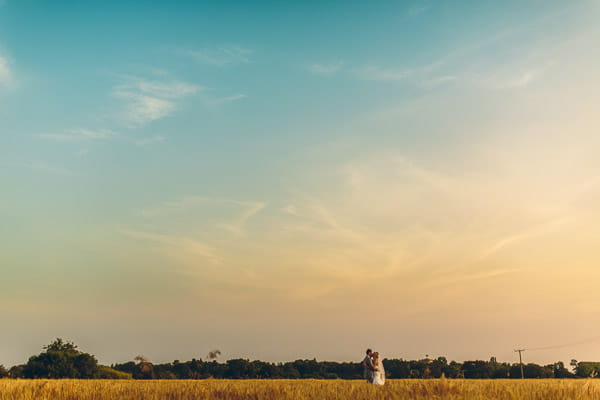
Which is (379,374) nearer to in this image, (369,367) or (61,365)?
(369,367)

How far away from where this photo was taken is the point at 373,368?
29.5m

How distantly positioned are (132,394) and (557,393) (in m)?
12.8

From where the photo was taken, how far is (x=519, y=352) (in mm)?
119625

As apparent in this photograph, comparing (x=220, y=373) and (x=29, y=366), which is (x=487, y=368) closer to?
(x=220, y=373)

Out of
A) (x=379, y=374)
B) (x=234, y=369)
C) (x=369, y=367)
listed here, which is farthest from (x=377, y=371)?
(x=234, y=369)

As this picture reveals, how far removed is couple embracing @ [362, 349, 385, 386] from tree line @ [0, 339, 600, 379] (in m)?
33.2

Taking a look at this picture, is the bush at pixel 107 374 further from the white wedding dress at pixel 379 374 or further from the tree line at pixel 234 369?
the white wedding dress at pixel 379 374

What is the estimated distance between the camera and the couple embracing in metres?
29.3

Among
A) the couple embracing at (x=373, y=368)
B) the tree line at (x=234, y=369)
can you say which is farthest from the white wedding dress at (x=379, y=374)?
the tree line at (x=234, y=369)

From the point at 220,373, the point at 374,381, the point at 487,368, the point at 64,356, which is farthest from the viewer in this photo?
the point at 487,368

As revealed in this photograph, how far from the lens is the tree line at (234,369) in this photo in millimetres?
71812

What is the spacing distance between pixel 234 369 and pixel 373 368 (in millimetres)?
53442

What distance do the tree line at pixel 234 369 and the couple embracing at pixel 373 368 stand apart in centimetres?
3323

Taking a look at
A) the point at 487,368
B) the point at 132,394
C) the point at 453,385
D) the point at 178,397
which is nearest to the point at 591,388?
the point at 453,385
